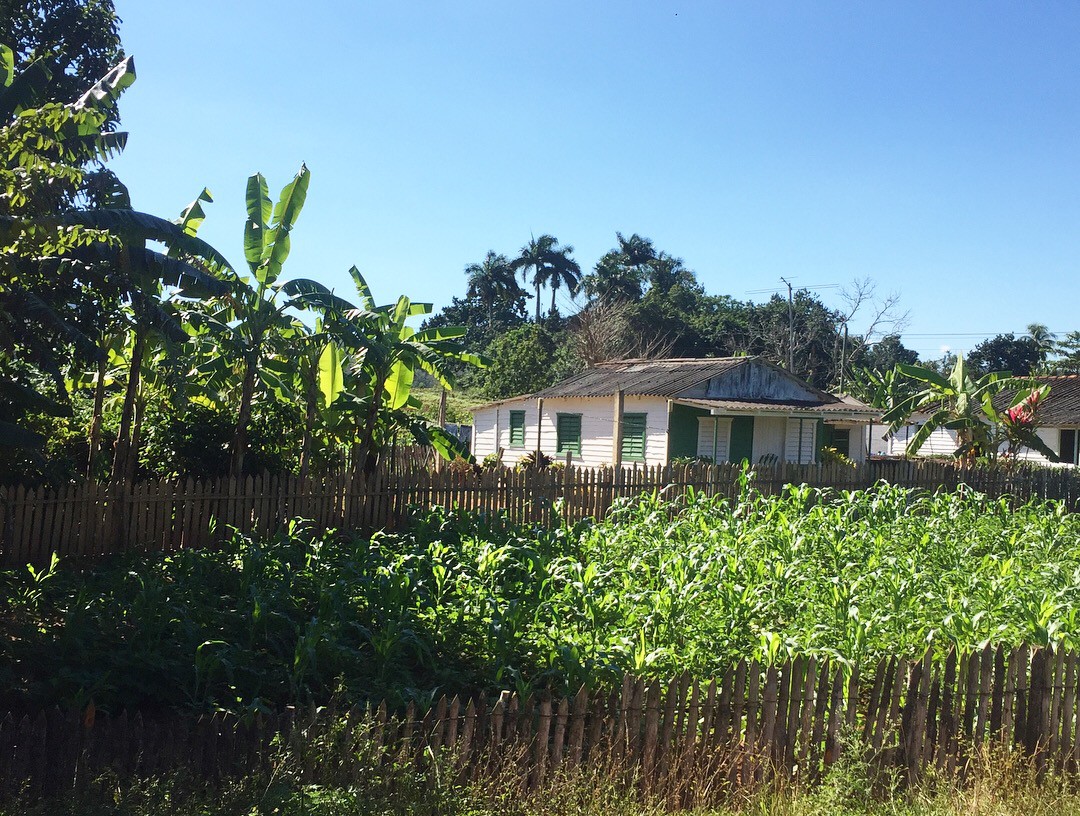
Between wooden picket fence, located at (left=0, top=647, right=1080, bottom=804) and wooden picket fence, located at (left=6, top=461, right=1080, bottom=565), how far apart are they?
245 inches

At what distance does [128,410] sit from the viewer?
12508 millimetres

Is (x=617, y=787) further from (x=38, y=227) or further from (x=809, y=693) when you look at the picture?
(x=38, y=227)

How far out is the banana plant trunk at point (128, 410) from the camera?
478 inches

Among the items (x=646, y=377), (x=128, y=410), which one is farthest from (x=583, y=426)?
(x=128, y=410)

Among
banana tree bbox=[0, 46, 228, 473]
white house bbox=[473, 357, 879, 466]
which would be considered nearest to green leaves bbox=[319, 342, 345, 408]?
banana tree bbox=[0, 46, 228, 473]

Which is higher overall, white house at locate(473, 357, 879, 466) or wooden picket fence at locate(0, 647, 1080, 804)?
white house at locate(473, 357, 879, 466)

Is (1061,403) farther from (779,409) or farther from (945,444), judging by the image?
(779,409)

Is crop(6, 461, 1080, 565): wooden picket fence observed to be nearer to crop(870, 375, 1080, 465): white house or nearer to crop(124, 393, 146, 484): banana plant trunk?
crop(124, 393, 146, 484): banana plant trunk

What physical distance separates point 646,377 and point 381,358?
58.2 ft

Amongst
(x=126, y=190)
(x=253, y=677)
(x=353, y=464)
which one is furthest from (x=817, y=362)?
(x=253, y=677)

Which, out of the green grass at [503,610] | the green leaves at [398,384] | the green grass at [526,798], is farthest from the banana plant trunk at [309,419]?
the green grass at [526,798]

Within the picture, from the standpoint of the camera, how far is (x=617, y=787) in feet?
16.6

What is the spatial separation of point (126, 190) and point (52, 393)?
10.9 feet

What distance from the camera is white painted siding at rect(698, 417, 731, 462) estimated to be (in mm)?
28969
